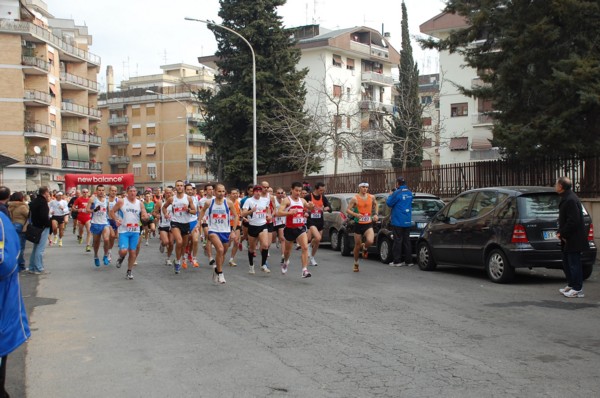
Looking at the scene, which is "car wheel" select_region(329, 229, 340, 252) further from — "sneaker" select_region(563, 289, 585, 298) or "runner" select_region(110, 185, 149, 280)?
"sneaker" select_region(563, 289, 585, 298)

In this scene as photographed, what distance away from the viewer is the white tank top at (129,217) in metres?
13.9

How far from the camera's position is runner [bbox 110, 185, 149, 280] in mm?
13656

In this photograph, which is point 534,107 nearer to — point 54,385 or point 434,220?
point 434,220

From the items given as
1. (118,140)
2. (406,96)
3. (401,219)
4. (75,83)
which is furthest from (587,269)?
(118,140)

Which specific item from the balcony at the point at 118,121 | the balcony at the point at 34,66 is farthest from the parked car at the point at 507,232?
the balcony at the point at 118,121

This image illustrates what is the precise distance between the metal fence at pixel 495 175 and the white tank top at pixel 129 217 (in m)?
9.95

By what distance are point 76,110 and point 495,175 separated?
60.8 metres

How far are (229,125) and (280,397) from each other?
36658 mm

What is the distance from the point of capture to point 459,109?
159ft

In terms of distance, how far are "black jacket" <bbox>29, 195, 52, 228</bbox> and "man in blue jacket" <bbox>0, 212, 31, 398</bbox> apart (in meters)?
10.5

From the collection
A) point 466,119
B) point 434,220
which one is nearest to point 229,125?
point 466,119

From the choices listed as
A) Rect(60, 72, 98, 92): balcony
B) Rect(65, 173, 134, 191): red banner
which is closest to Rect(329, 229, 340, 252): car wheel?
Rect(65, 173, 134, 191): red banner

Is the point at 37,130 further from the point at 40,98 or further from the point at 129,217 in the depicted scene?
the point at 129,217

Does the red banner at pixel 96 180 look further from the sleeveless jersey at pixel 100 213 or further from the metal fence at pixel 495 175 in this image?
the sleeveless jersey at pixel 100 213
